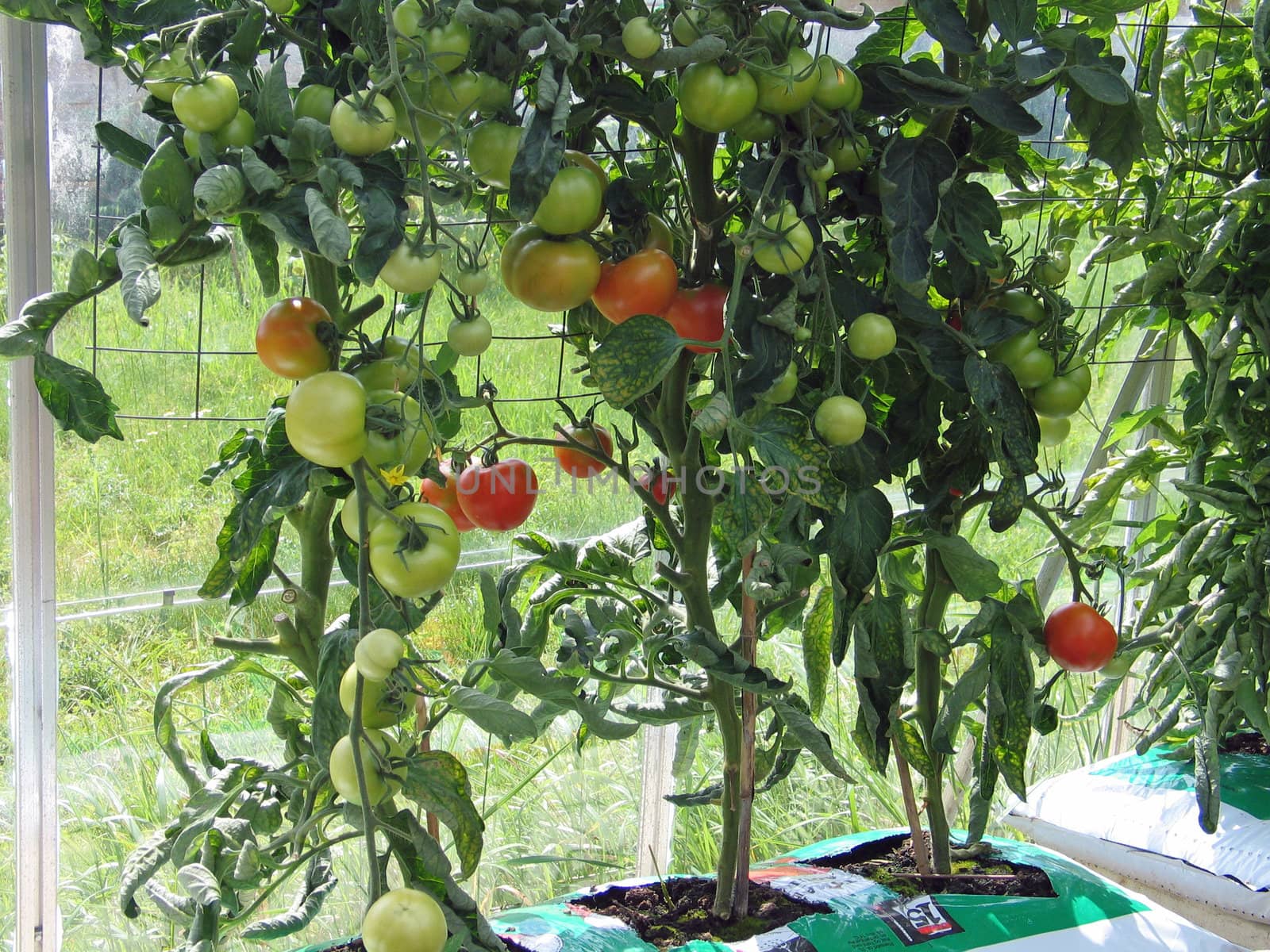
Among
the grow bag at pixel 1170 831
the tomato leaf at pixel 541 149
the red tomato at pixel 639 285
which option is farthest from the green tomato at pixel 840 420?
the grow bag at pixel 1170 831

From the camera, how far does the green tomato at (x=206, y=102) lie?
1.70ft

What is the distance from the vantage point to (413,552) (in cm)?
54

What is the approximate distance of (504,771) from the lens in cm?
171

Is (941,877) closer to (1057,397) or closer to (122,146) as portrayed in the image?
(1057,397)

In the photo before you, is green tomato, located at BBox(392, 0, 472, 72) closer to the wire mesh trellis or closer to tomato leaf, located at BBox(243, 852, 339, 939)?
the wire mesh trellis

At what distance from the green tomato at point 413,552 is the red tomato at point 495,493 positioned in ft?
1.04

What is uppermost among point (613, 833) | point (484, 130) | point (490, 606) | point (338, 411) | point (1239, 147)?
point (1239, 147)

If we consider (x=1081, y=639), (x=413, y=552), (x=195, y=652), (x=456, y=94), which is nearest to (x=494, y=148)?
(x=456, y=94)

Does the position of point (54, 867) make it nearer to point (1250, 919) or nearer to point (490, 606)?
point (490, 606)

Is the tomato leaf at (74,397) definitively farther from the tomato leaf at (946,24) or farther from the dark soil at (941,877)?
the dark soil at (941,877)

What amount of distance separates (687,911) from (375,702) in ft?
1.72

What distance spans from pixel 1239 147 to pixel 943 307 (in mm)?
701

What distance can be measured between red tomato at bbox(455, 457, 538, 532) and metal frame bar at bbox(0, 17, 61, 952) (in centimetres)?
38

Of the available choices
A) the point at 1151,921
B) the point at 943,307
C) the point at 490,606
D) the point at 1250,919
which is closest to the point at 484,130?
the point at 490,606
